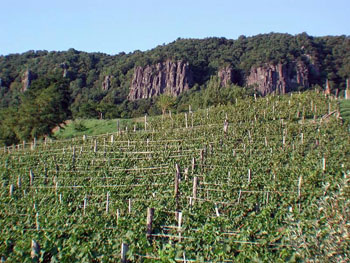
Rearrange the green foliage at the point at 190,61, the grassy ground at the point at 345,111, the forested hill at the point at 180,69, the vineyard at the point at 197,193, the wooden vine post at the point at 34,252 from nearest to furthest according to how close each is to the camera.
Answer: the wooden vine post at the point at 34,252
the vineyard at the point at 197,193
the grassy ground at the point at 345,111
the forested hill at the point at 180,69
the green foliage at the point at 190,61

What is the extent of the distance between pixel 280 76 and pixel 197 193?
7594 cm

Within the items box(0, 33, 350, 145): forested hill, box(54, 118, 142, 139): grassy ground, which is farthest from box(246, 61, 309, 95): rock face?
box(54, 118, 142, 139): grassy ground

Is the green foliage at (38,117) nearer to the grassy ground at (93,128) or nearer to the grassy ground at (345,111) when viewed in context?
the grassy ground at (93,128)

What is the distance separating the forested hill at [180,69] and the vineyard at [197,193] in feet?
112

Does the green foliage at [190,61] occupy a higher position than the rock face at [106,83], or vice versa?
the green foliage at [190,61]

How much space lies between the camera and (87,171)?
50.1ft

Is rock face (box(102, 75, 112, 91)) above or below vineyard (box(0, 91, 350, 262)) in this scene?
above

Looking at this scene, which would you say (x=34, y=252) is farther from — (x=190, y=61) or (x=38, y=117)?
(x=190, y=61)

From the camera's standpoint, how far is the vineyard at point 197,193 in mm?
5621

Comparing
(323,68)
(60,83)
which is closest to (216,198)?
(60,83)

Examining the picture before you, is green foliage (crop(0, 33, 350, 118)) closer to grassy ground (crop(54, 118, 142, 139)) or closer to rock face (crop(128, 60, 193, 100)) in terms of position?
rock face (crop(128, 60, 193, 100))

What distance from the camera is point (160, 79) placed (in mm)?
107812

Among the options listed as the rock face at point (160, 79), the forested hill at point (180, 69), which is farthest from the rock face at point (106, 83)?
the rock face at point (160, 79)

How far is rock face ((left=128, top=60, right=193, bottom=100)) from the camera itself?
9681 cm
